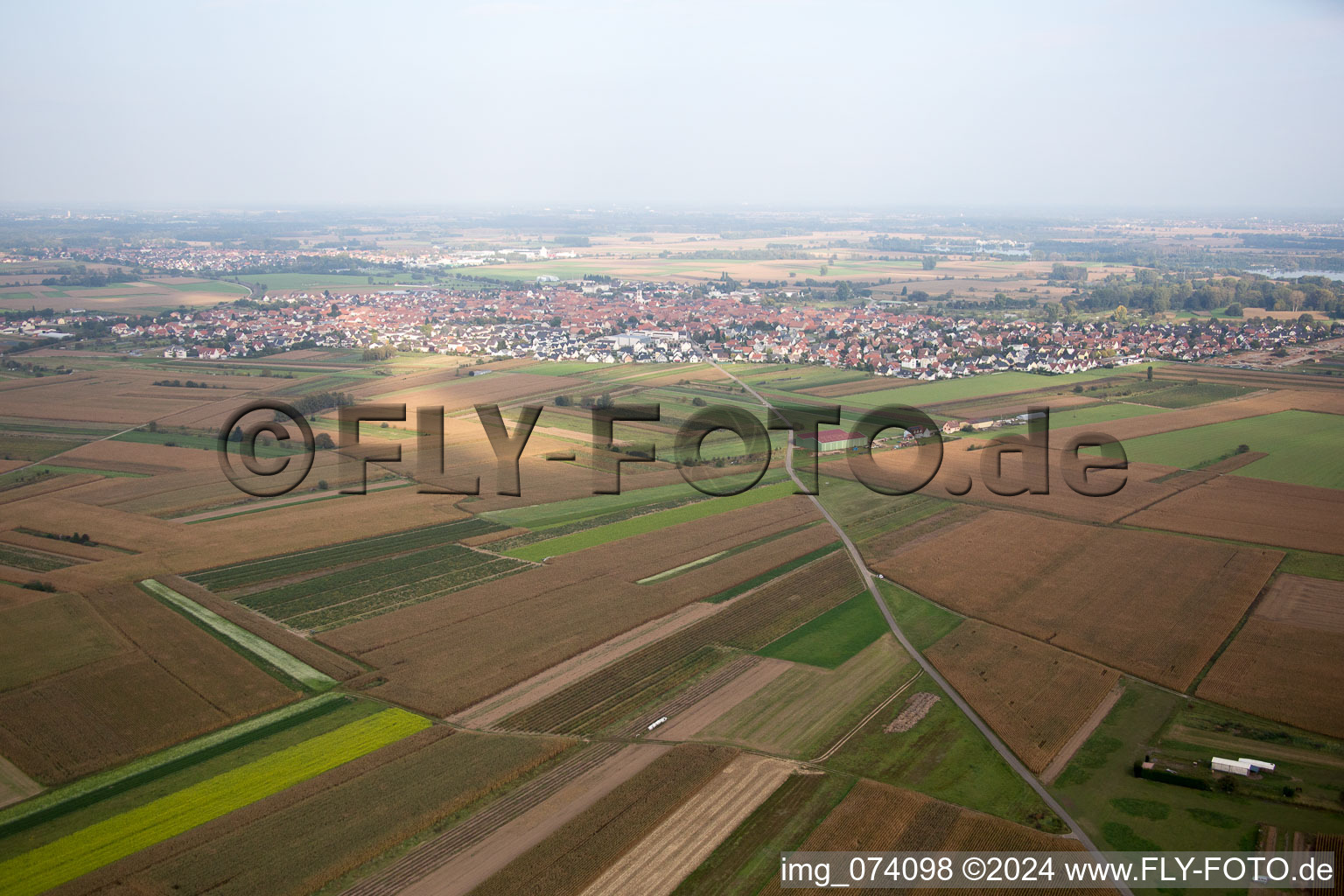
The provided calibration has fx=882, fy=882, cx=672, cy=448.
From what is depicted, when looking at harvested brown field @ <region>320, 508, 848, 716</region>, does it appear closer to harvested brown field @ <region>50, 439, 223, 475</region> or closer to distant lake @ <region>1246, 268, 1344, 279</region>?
harvested brown field @ <region>50, 439, 223, 475</region>

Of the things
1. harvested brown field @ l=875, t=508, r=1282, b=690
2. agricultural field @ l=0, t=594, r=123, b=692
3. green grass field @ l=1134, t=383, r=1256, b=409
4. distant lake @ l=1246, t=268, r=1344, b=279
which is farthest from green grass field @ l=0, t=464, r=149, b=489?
distant lake @ l=1246, t=268, r=1344, b=279

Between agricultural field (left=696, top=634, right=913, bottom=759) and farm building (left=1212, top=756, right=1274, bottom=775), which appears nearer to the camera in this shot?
farm building (left=1212, top=756, right=1274, bottom=775)

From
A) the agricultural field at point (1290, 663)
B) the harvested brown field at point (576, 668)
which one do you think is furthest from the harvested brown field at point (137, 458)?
the agricultural field at point (1290, 663)

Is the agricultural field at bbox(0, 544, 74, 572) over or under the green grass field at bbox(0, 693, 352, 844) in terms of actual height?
over

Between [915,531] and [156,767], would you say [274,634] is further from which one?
[915,531]

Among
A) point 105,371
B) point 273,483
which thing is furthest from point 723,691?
point 105,371
